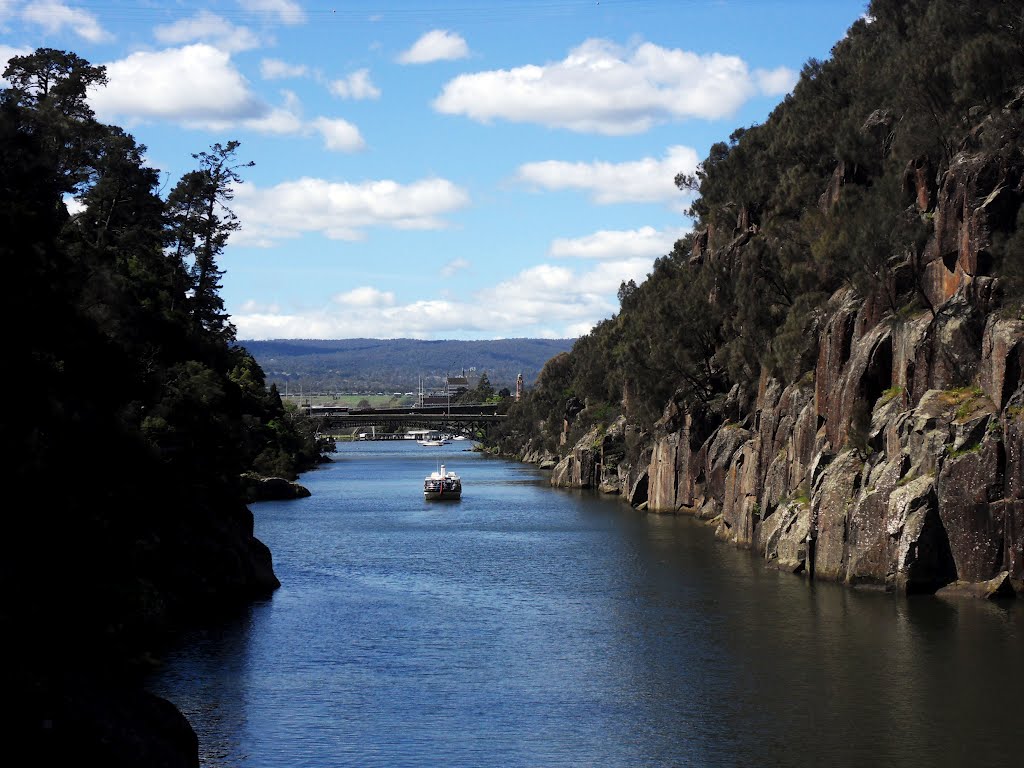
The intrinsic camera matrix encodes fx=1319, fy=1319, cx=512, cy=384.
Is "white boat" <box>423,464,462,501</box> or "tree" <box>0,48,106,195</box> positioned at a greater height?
"tree" <box>0,48,106,195</box>

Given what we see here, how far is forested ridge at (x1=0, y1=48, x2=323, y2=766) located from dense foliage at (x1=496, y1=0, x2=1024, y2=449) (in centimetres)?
3772

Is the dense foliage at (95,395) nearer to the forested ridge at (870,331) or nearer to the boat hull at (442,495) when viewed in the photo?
the forested ridge at (870,331)

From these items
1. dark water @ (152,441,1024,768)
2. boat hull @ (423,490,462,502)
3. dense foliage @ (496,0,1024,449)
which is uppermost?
dense foliage @ (496,0,1024,449)

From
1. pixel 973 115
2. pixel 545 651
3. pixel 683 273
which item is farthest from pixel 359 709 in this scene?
pixel 683 273

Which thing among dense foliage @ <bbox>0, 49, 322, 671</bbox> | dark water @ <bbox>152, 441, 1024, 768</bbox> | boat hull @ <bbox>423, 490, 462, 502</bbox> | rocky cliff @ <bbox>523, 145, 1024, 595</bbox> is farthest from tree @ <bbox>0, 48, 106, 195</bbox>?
boat hull @ <bbox>423, 490, 462, 502</bbox>

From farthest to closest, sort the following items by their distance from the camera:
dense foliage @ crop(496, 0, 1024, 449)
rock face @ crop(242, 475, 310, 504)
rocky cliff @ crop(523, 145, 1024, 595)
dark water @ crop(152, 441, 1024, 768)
A: rock face @ crop(242, 475, 310, 504) → dense foliage @ crop(496, 0, 1024, 449) → rocky cliff @ crop(523, 145, 1024, 595) → dark water @ crop(152, 441, 1024, 768)

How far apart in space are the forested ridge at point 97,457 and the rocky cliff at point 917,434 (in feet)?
98.7

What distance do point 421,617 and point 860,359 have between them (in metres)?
27.5

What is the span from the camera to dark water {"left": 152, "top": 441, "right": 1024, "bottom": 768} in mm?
39125

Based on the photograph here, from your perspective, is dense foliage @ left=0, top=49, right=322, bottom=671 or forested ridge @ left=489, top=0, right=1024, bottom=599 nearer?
dense foliage @ left=0, top=49, right=322, bottom=671

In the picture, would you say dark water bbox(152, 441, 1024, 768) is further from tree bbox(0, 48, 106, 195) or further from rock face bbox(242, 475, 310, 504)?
rock face bbox(242, 475, 310, 504)

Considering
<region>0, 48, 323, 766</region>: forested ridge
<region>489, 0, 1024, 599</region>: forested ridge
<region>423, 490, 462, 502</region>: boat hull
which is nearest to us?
<region>0, 48, 323, 766</region>: forested ridge

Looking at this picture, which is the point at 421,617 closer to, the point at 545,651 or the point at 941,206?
the point at 545,651

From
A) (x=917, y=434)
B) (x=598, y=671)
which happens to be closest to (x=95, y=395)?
(x=598, y=671)
